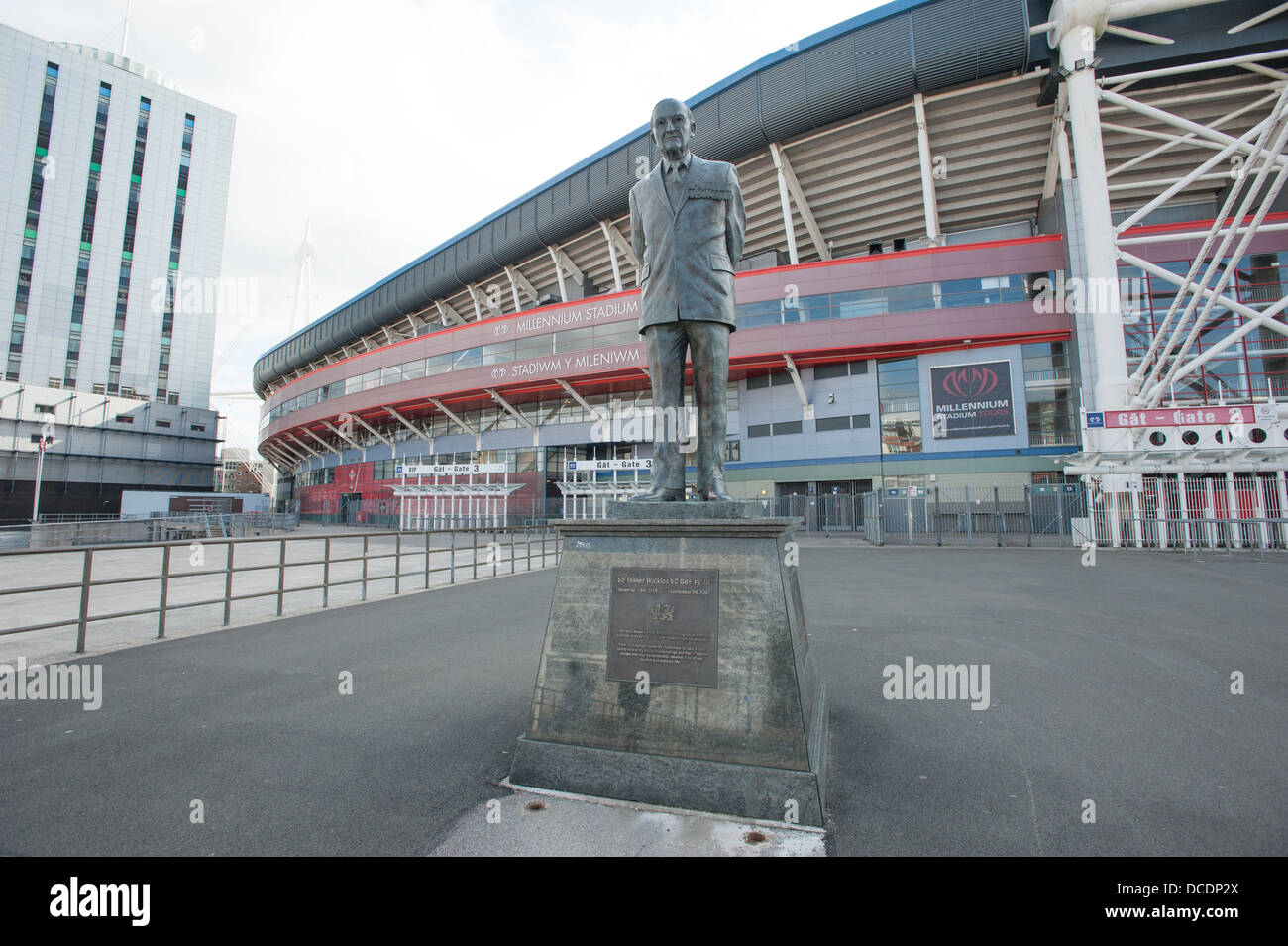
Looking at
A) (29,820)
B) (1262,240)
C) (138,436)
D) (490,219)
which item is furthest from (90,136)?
(1262,240)

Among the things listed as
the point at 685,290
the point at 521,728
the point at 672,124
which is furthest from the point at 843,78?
the point at 521,728

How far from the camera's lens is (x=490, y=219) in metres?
36.6

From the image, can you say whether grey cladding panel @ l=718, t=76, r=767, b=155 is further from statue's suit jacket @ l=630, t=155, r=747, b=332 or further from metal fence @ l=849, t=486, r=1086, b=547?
statue's suit jacket @ l=630, t=155, r=747, b=332

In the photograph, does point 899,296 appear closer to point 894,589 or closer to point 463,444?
point 894,589

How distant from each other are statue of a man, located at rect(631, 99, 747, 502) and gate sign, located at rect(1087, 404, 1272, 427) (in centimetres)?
1889

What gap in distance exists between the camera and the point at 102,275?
48438 millimetres

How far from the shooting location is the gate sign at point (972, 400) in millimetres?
24234

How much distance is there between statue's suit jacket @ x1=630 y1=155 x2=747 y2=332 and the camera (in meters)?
3.37

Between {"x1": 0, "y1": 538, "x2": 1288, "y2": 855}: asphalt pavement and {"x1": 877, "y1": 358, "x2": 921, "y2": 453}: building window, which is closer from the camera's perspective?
{"x1": 0, "y1": 538, "x2": 1288, "y2": 855}: asphalt pavement

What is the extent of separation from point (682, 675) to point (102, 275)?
6810 cm
